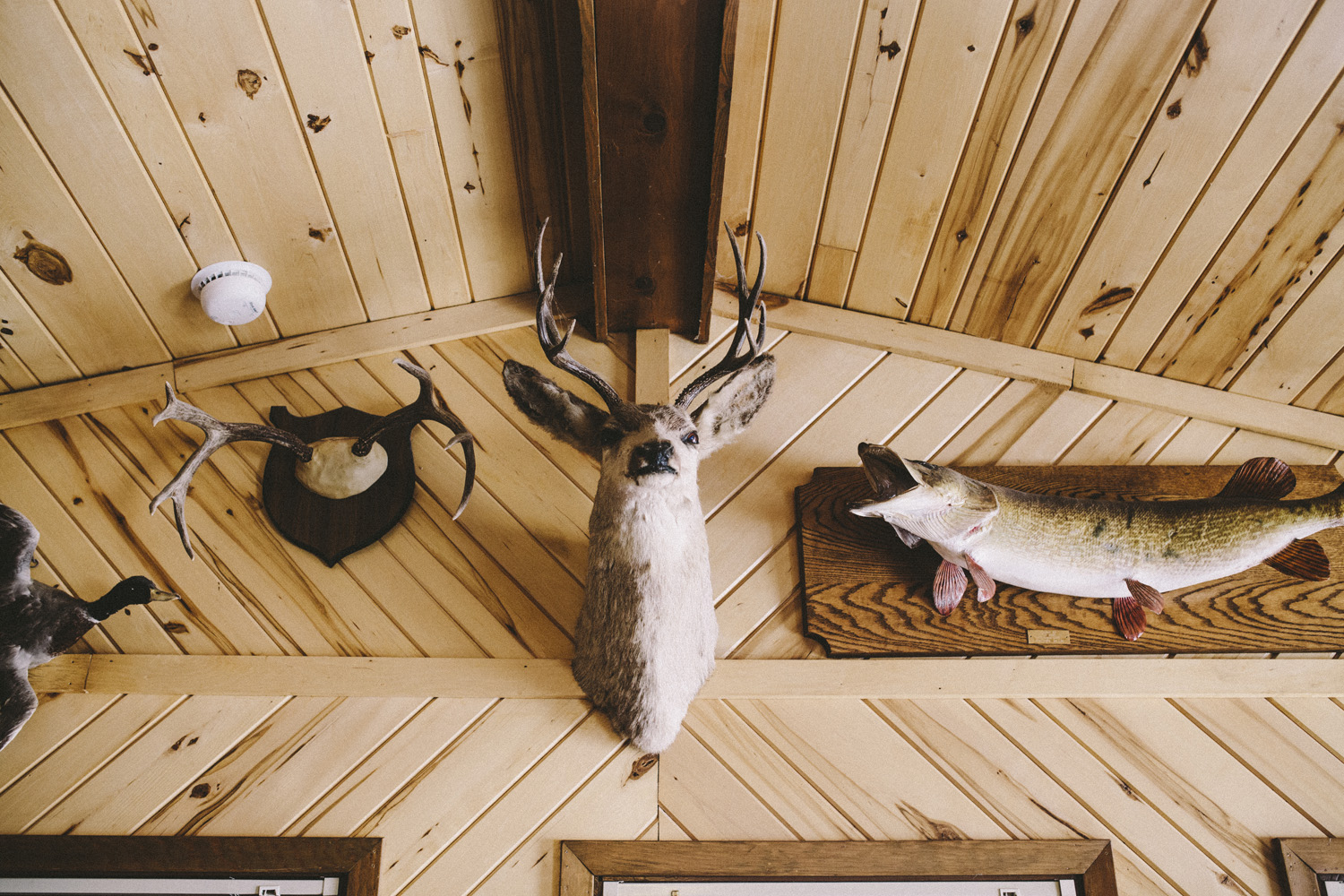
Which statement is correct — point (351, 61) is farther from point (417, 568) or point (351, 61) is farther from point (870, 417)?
point (870, 417)

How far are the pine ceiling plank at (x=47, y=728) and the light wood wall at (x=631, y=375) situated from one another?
1 cm

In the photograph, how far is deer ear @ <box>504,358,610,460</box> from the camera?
70.5 inches

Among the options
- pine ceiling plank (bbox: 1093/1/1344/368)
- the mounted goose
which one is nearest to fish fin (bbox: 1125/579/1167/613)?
pine ceiling plank (bbox: 1093/1/1344/368)

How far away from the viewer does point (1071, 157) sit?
1.86m

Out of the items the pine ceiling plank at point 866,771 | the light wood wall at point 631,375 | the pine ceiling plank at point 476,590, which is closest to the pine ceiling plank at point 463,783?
the light wood wall at point 631,375

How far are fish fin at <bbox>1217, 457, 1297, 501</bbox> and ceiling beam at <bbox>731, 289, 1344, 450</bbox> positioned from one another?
0.37 metres

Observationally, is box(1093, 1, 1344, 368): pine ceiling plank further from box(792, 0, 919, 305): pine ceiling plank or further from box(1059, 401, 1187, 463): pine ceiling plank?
box(792, 0, 919, 305): pine ceiling plank

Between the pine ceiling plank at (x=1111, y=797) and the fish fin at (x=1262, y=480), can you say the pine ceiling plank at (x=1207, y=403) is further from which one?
the pine ceiling plank at (x=1111, y=797)

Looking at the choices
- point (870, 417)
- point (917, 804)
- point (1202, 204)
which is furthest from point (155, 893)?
point (1202, 204)

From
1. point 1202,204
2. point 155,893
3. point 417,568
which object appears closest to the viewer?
point 155,893

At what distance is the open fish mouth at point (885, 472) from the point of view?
5.90 feet

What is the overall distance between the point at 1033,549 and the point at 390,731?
5.28 feet

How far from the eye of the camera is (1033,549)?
1.82 m

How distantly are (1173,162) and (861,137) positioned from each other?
0.72m
